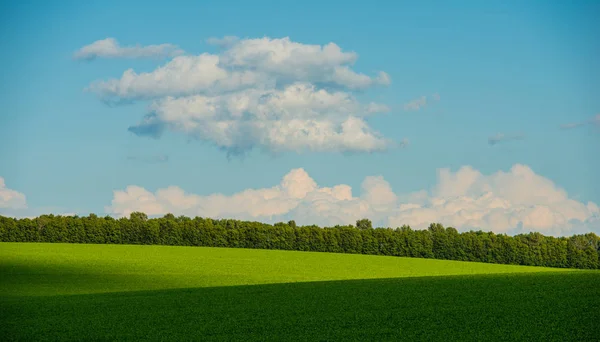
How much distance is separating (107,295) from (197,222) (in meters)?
50.9

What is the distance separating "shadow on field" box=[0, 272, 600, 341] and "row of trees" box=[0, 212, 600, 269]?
47.6 metres

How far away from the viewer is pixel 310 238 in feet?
274

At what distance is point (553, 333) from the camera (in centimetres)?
1931

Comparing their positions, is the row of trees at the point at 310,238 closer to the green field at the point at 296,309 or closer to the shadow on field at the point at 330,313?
the green field at the point at 296,309

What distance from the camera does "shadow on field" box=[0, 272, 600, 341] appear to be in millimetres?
20109

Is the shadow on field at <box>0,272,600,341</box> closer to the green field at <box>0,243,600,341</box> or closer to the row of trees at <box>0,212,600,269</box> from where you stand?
the green field at <box>0,243,600,341</box>

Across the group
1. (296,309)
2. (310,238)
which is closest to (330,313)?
(296,309)

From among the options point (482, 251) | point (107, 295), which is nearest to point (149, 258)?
point (107, 295)

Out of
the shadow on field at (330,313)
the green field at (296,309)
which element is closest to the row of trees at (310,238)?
the green field at (296,309)

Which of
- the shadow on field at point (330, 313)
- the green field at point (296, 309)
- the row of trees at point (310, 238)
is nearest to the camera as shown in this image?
the shadow on field at point (330, 313)

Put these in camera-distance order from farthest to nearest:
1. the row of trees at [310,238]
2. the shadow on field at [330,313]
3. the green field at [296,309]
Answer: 1. the row of trees at [310,238]
2. the green field at [296,309]
3. the shadow on field at [330,313]

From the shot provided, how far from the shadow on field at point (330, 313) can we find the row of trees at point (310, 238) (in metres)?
47.6

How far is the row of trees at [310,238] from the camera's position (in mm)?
82000

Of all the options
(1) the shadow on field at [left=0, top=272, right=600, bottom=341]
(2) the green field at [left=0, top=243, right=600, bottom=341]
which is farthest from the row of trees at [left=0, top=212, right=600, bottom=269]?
(1) the shadow on field at [left=0, top=272, right=600, bottom=341]
